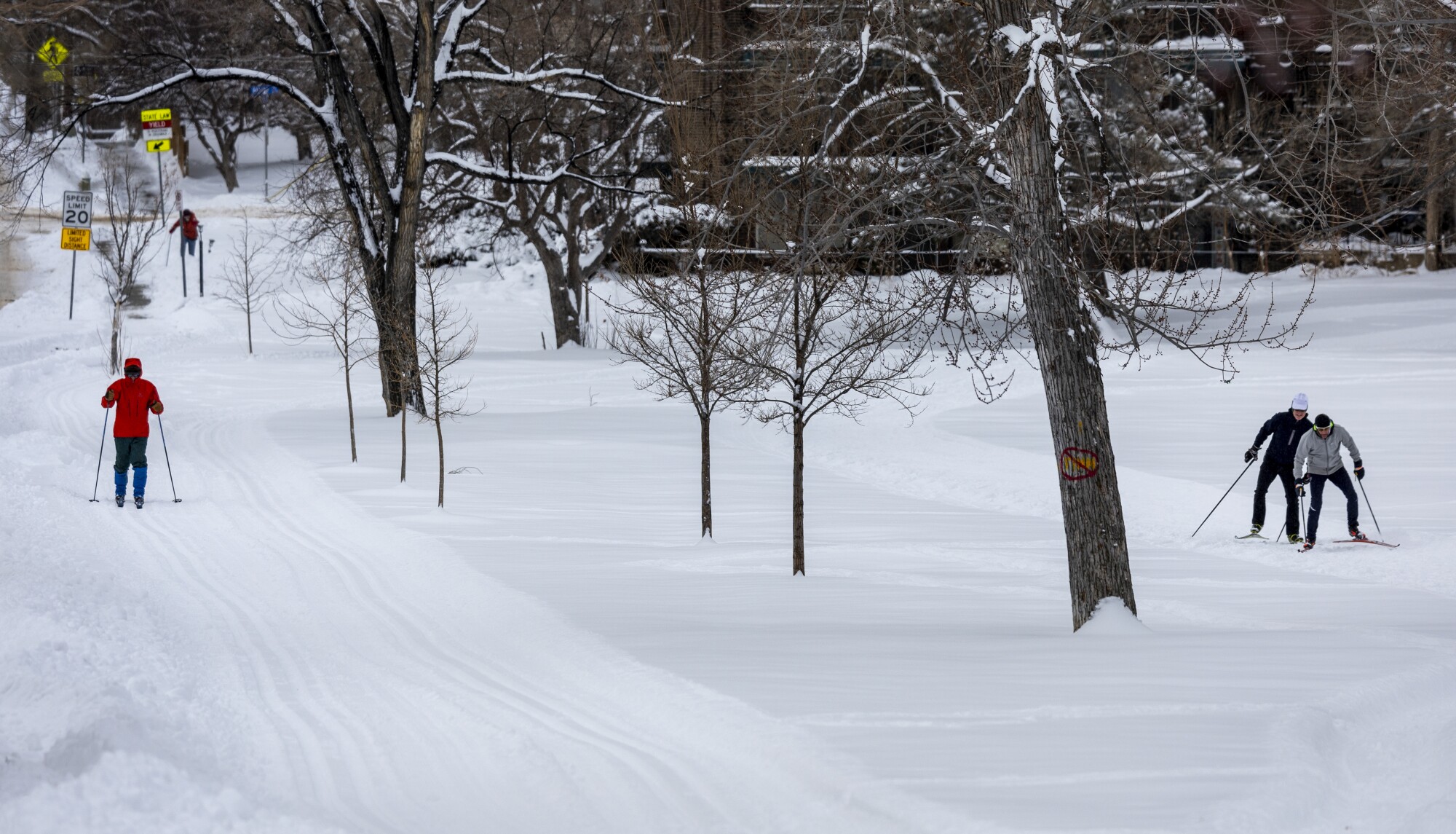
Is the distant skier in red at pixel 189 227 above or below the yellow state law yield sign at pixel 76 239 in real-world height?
above

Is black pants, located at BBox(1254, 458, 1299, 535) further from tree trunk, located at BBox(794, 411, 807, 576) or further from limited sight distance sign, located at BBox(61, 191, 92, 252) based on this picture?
limited sight distance sign, located at BBox(61, 191, 92, 252)

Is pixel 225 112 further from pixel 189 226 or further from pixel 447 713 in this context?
pixel 447 713

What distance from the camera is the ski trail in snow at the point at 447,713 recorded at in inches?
221

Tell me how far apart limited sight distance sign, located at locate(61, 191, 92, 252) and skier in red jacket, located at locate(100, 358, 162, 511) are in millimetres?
19767

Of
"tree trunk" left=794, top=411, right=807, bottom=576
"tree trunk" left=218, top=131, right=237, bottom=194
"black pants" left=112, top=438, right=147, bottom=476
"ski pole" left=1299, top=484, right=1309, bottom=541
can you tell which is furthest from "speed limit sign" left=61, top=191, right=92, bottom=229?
"ski pole" left=1299, top=484, right=1309, bottom=541

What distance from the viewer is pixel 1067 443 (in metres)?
8.65

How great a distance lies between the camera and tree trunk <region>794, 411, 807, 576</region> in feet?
38.9

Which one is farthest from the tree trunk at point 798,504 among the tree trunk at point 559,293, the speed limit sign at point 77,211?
the speed limit sign at point 77,211

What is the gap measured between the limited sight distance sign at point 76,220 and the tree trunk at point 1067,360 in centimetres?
2975

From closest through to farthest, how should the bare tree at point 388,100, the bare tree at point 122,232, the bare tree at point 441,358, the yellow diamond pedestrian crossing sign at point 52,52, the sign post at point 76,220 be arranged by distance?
the bare tree at point 441,358
the bare tree at point 388,100
the bare tree at point 122,232
the sign post at point 76,220
the yellow diamond pedestrian crossing sign at point 52,52

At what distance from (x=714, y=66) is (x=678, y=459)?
6.48 m

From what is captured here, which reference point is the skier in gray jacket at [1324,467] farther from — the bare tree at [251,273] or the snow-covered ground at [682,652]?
the bare tree at [251,273]

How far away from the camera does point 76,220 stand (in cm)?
3266

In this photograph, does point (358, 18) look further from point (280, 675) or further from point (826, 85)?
point (280, 675)
